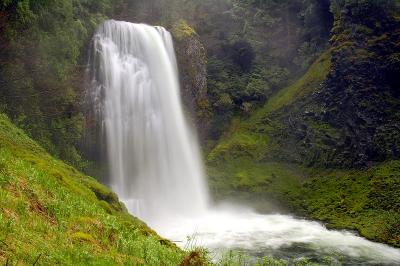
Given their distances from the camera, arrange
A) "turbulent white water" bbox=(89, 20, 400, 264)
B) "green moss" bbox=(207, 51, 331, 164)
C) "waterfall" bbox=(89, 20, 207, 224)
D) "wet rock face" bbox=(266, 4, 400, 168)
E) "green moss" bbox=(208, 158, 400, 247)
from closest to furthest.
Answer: "green moss" bbox=(208, 158, 400, 247) < "turbulent white water" bbox=(89, 20, 400, 264) < "waterfall" bbox=(89, 20, 207, 224) < "wet rock face" bbox=(266, 4, 400, 168) < "green moss" bbox=(207, 51, 331, 164)

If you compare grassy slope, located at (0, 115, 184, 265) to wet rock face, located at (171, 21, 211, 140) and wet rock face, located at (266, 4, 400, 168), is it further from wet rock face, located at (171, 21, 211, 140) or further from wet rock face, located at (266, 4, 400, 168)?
wet rock face, located at (171, 21, 211, 140)

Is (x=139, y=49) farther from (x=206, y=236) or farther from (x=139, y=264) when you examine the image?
(x=139, y=264)

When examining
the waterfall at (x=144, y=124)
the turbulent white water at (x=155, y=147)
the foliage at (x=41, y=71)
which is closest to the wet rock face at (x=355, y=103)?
the turbulent white water at (x=155, y=147)

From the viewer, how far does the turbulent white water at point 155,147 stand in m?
36.1

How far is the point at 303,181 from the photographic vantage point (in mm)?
44156

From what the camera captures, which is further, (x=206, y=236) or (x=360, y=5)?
(x=360, y=5)

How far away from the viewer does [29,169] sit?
1583 cm

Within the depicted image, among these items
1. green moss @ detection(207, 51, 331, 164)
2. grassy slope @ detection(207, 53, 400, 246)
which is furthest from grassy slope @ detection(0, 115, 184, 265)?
green moss @ detection(207, 51, 331, 164)

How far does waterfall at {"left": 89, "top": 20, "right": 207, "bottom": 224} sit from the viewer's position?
4191cm

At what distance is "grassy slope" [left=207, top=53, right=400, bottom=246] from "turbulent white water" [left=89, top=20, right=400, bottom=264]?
2131mm

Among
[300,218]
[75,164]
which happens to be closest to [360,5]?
[300,218]

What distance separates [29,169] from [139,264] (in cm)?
648

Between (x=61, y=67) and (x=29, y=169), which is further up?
(x=61, y=67)

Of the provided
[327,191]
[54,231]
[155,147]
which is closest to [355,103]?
[327,191]
